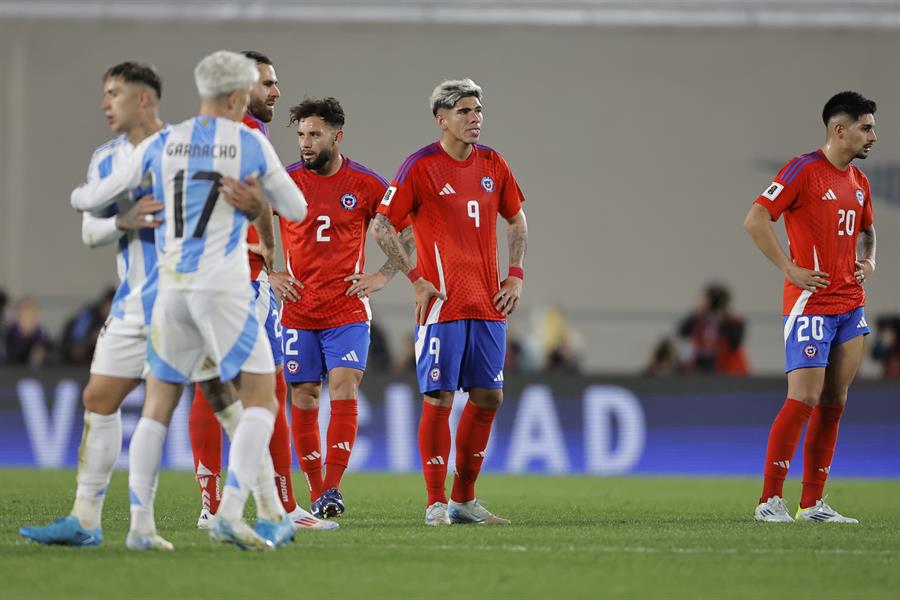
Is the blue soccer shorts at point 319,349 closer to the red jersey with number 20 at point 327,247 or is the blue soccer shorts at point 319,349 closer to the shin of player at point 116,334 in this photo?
the red jersey with number 20 at point 327,247

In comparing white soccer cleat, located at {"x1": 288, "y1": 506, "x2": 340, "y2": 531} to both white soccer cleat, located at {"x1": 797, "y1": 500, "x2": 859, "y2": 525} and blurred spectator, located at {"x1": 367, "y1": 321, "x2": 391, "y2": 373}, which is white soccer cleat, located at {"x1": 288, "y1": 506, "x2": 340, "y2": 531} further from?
blurred spectator, located at {"x1": 367, "y1": 321, "x2": 391, "y2": 373}

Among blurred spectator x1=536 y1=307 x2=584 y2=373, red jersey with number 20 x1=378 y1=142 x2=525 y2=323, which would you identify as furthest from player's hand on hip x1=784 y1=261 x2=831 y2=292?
blurred spectator x1=536 y1=307 x2=584 y2=373

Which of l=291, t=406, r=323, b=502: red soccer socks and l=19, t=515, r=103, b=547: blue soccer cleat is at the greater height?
l=291, t=406, r=323, b=502: red soccer socks

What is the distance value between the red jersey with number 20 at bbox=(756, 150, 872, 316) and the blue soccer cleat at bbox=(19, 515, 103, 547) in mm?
4278

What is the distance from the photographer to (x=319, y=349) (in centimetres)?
862

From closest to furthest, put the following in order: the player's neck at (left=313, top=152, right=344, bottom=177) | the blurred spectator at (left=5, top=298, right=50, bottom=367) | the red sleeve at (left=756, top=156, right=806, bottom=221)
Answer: the red sleeve at (left=756, top=156, right=806, bottom=221) → the player's neck at (left=313, top=152, right=344, bottom=177) → the blurred spectator at (left=5, top=298, right=50, bottom=367)

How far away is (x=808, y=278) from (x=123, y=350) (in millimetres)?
4042

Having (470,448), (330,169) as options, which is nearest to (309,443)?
(470,448)

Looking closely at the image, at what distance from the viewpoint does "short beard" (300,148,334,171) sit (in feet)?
28.1

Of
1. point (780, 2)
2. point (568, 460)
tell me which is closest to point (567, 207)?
point (780, 2)

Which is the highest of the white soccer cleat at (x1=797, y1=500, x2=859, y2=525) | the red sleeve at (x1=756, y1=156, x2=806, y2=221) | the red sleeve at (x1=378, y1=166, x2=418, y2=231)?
the red sleeve at (x1=756, y1=156, x2=806, y2=221)

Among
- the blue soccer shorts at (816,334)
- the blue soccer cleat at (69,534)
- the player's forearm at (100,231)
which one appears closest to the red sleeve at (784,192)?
the blue soccer shorts at (816,334)

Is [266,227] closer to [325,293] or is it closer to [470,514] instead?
[325,293]

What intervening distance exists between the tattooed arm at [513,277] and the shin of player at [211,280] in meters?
2.27
